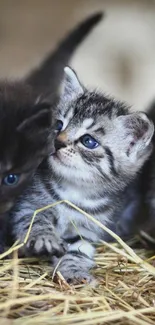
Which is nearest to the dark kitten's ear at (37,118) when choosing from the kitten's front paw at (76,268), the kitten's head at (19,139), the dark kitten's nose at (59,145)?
the kitten's head at (19,139)

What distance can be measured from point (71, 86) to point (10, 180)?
2.02 ft

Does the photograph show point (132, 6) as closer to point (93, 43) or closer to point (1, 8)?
point (93, 43)

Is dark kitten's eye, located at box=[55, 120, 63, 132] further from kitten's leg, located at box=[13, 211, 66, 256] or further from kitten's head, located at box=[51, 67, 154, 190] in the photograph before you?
kitten's leg, located at box=[13, 211, 66, 256]

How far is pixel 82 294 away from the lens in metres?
2.02

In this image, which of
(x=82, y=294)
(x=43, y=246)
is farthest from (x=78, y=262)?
(x=82, y=294)

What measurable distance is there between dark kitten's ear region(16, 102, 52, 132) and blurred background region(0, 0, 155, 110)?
5.50 ft

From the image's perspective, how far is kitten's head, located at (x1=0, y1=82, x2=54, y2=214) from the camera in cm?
206

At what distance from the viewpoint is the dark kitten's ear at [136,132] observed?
2346mm

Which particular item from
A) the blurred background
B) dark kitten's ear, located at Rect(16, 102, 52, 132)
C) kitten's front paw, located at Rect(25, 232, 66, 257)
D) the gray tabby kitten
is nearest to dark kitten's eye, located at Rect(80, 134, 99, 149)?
the gray tabby kitten

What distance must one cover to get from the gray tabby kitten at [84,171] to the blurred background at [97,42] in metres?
1.33

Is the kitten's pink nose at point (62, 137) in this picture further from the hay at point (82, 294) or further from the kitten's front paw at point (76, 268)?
the kitten's front paw at point (76, 268)

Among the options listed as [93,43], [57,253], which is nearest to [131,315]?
[57,253]

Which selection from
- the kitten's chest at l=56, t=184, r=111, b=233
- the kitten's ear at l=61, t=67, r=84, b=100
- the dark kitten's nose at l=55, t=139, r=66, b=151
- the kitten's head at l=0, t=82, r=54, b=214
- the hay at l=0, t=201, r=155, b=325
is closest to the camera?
the hay at l=0, t=201, r=155, b=325

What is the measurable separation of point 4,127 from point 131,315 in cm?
75
